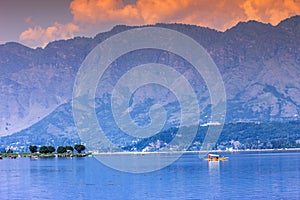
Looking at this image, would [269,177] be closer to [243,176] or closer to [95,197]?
[243,176]

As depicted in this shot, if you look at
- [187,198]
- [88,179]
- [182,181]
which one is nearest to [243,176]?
[182,181]

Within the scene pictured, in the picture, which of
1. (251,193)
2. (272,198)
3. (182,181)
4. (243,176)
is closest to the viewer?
(272,198)

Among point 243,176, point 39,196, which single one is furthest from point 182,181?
point 39,196

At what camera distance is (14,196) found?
102m

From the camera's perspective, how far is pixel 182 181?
410 feet

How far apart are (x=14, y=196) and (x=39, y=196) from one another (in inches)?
163

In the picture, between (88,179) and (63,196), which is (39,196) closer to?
(63,196)

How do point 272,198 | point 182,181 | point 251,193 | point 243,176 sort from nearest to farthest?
1. point 272,198
2. point 251,193
3. point 182,181
4. point 243,176

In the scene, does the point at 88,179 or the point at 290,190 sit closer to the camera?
the point at 290,190

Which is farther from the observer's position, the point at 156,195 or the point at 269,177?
the point at 269,177

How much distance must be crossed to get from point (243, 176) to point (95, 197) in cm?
4573

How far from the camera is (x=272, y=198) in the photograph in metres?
90.8

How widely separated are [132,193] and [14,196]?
19.1 metres

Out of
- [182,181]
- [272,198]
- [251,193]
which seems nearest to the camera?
[272,198]
